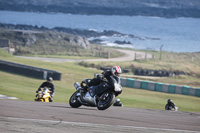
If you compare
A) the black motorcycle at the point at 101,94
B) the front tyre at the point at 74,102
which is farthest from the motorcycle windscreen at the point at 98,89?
the front tyre at the point at 74,102

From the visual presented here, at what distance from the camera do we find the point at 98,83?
12.0m

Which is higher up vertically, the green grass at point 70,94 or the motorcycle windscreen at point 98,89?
the motorcycle windscreen at point 98,89

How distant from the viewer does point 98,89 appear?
464 inches

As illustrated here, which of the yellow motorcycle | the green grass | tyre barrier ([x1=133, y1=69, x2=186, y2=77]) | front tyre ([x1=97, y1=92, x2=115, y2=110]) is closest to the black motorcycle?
front tyre ([x1=97, y1=92, x2=115, y2=110])

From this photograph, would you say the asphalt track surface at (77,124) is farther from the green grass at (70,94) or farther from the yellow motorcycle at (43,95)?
the green grass at (70,94)

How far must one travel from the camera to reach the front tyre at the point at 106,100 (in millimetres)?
11359

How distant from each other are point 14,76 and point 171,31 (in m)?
169

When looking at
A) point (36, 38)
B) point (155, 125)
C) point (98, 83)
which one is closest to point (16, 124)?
point (155, 125)

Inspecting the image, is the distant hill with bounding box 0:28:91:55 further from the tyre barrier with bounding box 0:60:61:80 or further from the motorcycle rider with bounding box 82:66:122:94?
the motorcycle rider with bounding box 82:66:122:94

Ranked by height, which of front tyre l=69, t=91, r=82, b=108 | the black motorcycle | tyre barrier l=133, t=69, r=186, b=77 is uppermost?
the black motorcycle

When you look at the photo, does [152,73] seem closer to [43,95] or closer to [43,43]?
[43,43]

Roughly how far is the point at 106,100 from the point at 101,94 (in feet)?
0.95

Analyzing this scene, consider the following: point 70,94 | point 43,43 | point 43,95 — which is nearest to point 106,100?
point 43,95

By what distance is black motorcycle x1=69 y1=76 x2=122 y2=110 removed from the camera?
37.2 feet
